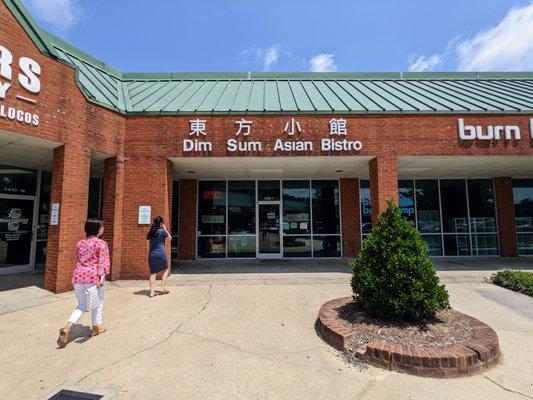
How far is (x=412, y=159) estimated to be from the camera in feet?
32.8

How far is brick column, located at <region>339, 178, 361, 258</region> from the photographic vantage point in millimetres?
12984

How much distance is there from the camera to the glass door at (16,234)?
9.89m

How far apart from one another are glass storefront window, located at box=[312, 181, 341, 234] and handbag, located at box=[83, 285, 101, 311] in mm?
9428

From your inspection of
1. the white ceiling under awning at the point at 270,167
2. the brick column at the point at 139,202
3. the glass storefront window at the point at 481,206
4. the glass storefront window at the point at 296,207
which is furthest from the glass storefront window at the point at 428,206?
the brick column at the point at 139,202

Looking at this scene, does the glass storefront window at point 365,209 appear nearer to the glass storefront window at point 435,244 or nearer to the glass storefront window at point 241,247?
the glass storefront window at point 435,244

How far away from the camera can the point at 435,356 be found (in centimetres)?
386

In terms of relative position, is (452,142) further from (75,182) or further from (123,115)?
(75,182)

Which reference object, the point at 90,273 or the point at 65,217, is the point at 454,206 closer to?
the point at 90,273

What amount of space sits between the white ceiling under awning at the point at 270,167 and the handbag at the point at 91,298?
5.43 metres

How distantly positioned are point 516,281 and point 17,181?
14.5 meters

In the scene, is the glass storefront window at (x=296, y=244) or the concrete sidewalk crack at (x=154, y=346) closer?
the concrete sidewalk crack at (x=154, y=346)

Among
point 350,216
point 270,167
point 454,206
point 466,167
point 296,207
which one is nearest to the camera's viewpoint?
point 270,167

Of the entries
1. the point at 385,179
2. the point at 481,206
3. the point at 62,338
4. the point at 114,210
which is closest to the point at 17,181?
the point at 114,210

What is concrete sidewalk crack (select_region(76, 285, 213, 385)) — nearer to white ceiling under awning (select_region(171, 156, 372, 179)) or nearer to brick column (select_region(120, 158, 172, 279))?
brick column (select_region(120, 158, 172, 279))
